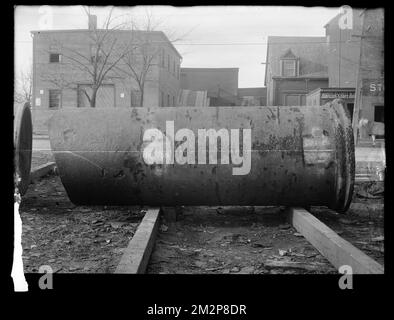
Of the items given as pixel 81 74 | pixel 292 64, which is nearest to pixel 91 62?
pixel 81 74

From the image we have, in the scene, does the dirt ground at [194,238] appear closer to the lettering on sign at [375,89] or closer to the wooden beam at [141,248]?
A: the wooden beam at [141,248]

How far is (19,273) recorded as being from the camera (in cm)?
204

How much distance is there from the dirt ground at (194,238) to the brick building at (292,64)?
1.61 m

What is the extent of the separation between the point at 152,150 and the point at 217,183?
0.70m

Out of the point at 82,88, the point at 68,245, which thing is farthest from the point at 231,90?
the point at 68,245

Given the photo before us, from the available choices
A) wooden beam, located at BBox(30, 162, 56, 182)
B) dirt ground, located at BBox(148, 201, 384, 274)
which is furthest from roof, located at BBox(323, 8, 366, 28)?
wooden beam, located at BBox(30, 162, 56, 182)

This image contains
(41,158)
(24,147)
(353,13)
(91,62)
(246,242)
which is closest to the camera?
(353,13)

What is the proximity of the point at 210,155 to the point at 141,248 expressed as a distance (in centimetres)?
131

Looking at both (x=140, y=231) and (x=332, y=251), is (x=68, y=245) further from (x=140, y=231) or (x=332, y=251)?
(x=332, y=251)

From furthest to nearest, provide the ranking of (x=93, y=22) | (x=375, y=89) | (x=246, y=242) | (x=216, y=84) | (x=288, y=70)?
(x=288, y=70)
(x=216, y=84)
(x=246, y=242)
(x=93, y=22)
(x=375, y=89)

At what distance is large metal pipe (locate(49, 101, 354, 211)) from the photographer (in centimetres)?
396

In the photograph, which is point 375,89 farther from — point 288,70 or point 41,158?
point 41,158

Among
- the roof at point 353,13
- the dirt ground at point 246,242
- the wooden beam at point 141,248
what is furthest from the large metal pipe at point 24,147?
the roof at point 353,13

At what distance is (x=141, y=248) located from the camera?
114 inches
